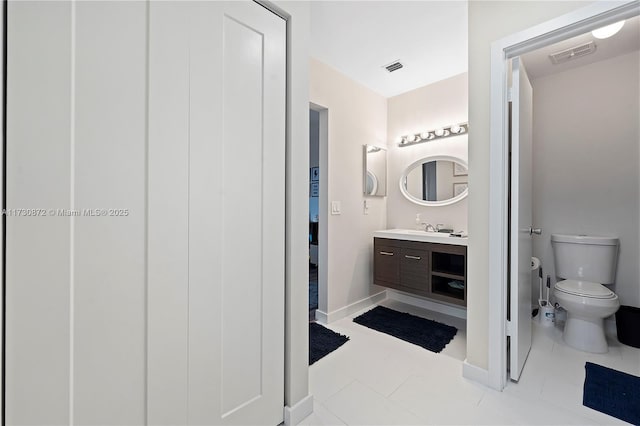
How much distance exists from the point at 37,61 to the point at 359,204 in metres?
2.62

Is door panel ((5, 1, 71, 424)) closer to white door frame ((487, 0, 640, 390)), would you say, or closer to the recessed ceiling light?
white door frame ((487, 0, 640, 390))

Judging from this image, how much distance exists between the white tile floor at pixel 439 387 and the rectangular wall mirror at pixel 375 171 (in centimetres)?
161

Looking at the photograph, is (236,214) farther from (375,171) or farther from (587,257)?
(587,257)

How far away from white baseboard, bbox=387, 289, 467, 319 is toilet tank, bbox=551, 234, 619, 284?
0.97 meters

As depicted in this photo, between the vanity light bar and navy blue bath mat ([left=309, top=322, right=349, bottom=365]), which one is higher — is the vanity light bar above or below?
above

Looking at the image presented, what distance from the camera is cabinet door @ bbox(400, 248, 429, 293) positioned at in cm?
264

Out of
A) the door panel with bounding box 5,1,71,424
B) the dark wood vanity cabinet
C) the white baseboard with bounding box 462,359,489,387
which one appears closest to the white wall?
the white baseboard with bounding box 462,359,489,387

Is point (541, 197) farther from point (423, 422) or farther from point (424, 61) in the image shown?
point (423, 422)

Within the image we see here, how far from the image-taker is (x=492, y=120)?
5.46 feet

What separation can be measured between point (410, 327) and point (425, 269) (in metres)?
0.56

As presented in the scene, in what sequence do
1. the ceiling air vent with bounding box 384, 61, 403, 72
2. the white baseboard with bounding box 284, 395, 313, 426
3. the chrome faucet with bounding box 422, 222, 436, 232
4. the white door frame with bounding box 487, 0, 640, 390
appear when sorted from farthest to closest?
the chrome faucet with bounding box 422, 222, 436, 232, the ceiling air vent with bounding box 384, 61, 403, 72, the white door frame with bounding box 487, 0, 640, 390, the white baseboard with bounding box 284, 395, 313, 426

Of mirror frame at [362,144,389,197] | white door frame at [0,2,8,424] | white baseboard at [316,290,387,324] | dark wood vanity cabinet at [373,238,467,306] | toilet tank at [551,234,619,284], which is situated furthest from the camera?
Result: mirror frame at [362,144,389,197]

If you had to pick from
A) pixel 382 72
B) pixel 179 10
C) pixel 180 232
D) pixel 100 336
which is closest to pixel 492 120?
pixel 382 72

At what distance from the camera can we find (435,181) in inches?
119
